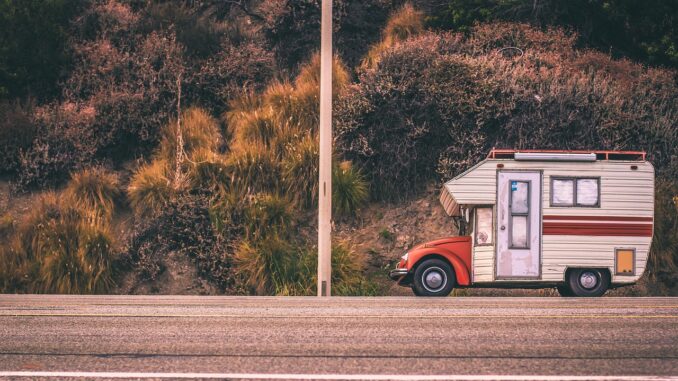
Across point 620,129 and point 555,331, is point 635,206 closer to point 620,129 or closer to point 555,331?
point 620,129

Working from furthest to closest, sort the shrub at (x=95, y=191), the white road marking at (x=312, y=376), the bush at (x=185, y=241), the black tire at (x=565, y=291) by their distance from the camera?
the shrub at (x=95, y=191), the bush at (x=185, y=241), the black tire at (x=565, y=291), the white road marking at (x=312, y=376)

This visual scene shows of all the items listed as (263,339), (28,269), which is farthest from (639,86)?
(263,339)

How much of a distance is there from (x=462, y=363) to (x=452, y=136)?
618 inches

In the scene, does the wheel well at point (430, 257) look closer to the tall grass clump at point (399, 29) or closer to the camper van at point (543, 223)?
the camper van at point (543, 223)

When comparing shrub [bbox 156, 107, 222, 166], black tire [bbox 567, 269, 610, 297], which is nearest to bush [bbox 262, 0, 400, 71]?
shrub [bbox 156, 107, 222, 166]

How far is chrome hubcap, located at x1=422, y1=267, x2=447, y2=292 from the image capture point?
17.0 meters

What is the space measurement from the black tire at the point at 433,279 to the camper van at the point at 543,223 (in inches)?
0.7

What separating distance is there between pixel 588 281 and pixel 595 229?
0.96 metres

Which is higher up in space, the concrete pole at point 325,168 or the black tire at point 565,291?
the concrete pole at point 325,168

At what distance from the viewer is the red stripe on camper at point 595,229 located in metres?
17.2

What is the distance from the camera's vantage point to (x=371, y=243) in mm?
21969

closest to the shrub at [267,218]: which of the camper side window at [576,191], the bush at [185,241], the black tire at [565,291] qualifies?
the bush at [185,241]

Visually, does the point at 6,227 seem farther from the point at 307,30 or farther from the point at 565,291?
the point at 565,291

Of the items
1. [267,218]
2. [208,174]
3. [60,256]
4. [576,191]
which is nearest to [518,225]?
[576,191]
